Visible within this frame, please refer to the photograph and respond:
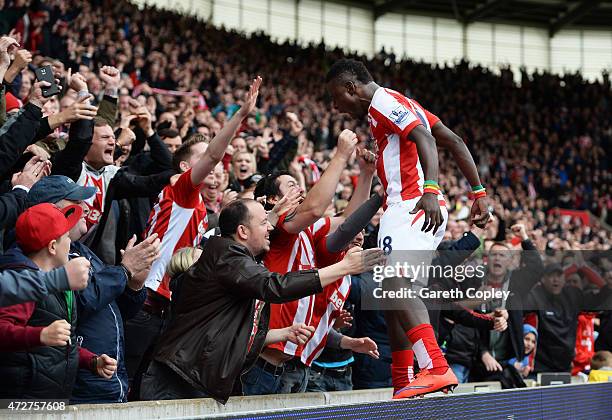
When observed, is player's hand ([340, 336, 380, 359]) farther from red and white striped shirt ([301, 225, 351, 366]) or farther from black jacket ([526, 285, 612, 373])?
black jacket ([526, 285, 612, 373])

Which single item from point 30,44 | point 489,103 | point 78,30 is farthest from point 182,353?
point 489,103

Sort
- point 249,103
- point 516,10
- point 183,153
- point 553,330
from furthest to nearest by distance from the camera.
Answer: point 516,10 < point 553,330 < point 183,153 < point 249,103

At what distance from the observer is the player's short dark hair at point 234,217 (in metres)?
4.63

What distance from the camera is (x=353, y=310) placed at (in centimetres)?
695

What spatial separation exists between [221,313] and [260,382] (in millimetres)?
1190

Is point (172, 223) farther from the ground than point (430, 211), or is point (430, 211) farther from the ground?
point (430, 211)

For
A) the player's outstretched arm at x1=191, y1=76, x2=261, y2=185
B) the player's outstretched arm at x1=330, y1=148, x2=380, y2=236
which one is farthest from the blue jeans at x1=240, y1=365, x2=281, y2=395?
the player's outstretched arm at x1=191, y1=76, x2=261, y2=185

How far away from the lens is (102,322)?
15.2 feet

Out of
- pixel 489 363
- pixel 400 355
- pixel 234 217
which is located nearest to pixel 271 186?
pixel 234 217

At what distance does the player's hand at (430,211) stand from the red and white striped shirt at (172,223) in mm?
1746

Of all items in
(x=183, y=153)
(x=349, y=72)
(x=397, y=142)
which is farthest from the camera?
(x=183, y=153)

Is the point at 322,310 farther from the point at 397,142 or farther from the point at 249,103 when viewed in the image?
the point at 249,103

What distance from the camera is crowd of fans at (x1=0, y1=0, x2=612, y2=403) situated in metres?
4.06

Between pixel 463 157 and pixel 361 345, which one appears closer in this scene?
pixel 463 157
